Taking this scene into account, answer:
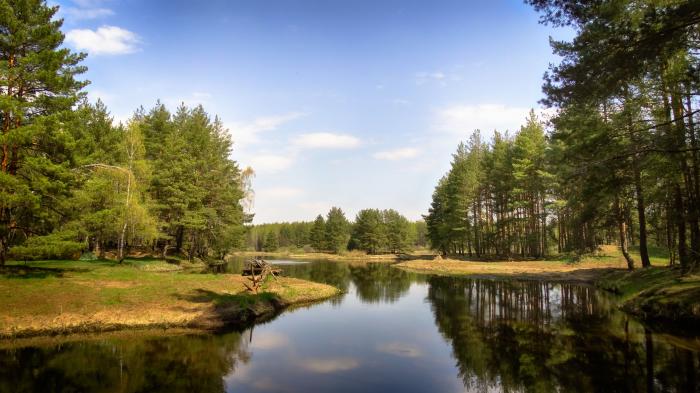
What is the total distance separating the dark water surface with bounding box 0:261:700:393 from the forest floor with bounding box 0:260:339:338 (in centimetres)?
206

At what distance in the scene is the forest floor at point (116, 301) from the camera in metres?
19.2

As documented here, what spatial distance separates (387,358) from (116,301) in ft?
50.6

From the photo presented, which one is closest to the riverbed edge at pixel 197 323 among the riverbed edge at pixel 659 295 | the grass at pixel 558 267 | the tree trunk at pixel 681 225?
the riverbed edge at pixel 659 295

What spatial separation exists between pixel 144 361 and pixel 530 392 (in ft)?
45.6

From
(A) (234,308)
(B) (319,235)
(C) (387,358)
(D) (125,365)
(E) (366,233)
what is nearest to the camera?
(D) (125,365)

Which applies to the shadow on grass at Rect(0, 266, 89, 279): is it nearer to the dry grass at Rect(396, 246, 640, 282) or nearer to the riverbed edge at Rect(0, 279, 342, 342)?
the riverbed edge at Rect(0, 279, 342, 342)

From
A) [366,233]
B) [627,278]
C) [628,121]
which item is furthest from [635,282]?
[366,233]

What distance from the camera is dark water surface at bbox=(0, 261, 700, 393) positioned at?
43.7ft

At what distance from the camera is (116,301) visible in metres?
22.1

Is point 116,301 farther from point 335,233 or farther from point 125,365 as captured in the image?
point 335,233

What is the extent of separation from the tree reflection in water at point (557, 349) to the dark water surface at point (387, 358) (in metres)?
0.05

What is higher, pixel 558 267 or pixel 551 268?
pixel 558 267

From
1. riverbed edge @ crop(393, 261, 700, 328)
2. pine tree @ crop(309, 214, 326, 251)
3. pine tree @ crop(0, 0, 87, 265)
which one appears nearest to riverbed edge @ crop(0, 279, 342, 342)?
pine tree @ crop(0, 0, 87, 265)

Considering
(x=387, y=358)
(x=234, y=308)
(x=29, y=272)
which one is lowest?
(x=387, y=358)
